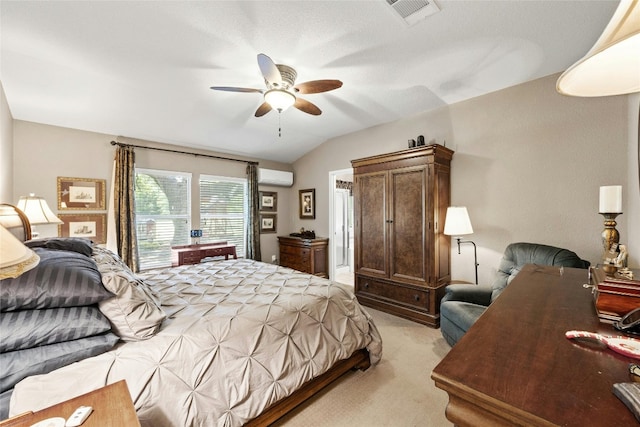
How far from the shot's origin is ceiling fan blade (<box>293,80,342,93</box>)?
7.12ft

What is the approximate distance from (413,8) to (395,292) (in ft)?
9.94

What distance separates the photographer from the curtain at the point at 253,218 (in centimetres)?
499

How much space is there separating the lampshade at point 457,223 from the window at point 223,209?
3.71 m

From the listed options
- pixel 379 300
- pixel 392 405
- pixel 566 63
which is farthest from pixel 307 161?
pixel 392 405

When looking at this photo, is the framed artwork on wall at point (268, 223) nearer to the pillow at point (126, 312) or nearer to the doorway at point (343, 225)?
the doorway at point (343, 225)

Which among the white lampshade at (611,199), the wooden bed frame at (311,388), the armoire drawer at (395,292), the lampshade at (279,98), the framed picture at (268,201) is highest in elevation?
the lampshade at (279,98)

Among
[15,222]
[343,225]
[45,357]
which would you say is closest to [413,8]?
[45,357]

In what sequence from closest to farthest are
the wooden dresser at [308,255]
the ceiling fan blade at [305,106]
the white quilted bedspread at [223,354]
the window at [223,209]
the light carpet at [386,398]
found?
the white quilted bedspread at [223,354] → the light carpet at [386,398] → the ceiling fan blade at [305,106] → the window at [223,209] → the wooden dresser at [308,255]

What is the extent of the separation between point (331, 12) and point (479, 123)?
229cm

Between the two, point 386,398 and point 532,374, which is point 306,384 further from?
point 532,374

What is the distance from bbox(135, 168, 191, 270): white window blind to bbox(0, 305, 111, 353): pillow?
3.05 meters

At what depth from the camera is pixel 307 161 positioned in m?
5.38

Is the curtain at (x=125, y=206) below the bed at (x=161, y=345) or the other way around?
the other way around

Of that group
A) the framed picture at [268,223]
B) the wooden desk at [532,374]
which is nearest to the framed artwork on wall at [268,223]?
the framed picture at [268,223]
